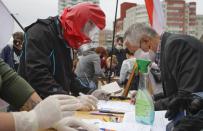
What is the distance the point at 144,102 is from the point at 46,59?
77 cm

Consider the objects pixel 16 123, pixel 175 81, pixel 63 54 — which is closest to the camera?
pixel 16 123

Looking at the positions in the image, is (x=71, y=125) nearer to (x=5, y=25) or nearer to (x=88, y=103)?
(x=5, y=25)

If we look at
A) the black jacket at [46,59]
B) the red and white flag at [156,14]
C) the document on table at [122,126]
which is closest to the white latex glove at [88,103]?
the black jacket at [46,59]

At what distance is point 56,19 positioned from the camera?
2193 mm

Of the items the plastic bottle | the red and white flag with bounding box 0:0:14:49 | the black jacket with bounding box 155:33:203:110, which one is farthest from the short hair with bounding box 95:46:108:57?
the red and white flag with bounding box 0:0:14:49

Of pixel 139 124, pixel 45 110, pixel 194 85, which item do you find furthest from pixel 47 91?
pixel 45 110

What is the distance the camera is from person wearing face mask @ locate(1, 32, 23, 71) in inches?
180

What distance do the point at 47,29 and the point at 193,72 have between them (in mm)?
885

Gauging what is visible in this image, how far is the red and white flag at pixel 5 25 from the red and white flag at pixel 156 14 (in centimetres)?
142

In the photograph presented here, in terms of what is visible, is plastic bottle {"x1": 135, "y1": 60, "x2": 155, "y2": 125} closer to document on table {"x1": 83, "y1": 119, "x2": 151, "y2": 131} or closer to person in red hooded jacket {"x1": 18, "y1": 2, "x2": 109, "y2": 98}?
document on table {"x1": 83, "y1": 119, "x2": 151, "y2": 131}

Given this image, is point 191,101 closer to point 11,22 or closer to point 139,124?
point 139,124

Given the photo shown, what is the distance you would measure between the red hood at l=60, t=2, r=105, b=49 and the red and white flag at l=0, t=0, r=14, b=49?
88cm

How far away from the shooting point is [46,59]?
2033mm

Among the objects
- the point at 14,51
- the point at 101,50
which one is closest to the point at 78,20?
the point at 14,51
